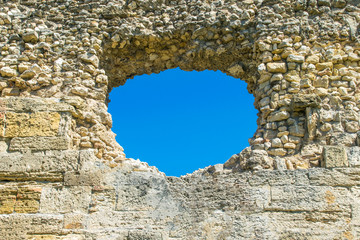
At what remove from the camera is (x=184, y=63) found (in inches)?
237

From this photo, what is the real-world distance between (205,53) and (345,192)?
2586mm

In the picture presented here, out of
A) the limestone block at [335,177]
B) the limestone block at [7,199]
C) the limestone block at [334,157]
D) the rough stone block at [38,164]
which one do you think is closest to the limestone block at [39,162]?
the rough stone block at [38,164]

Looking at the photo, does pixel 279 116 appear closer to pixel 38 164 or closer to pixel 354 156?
pixel 354 156

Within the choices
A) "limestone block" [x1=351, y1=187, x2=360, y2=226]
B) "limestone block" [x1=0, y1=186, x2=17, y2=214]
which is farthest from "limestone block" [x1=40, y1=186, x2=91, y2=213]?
"limestone block" [x1=351, y1=187, x2=360, y2=226]

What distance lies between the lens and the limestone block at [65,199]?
4.83 metres

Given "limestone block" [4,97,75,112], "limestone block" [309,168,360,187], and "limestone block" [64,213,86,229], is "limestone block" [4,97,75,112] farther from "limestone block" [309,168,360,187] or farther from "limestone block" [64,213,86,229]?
"limestone block" [309,168,360,187]

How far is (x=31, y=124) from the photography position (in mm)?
5281

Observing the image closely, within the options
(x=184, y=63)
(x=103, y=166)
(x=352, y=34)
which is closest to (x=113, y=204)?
(x=103, y=166)

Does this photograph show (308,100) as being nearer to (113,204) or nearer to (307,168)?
(307,168)

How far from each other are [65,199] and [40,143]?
0.81 metres

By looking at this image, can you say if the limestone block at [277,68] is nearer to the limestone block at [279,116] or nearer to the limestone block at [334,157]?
the limestone block at [279,116]

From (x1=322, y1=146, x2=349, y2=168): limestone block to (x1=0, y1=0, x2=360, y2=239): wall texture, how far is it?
0.5 inches

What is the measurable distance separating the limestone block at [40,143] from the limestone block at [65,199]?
1.69 ft

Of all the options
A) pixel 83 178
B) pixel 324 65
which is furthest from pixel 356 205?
pixel 83 178
